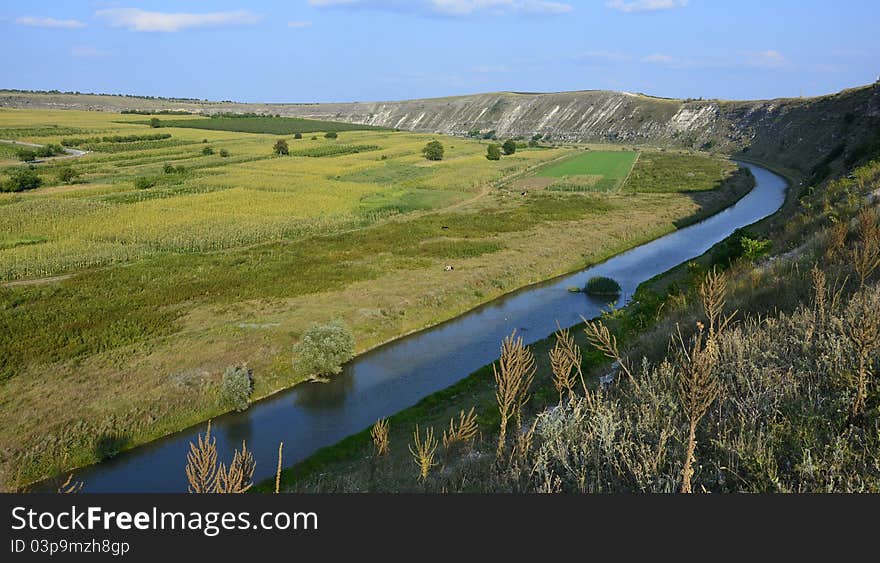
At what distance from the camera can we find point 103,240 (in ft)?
137

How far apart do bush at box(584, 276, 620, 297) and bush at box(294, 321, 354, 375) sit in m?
17.3

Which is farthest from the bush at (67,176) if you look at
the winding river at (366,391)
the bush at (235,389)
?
the winding river at (366,391)

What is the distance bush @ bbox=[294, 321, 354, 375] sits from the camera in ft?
80.1

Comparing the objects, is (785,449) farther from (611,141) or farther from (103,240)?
(611,141)

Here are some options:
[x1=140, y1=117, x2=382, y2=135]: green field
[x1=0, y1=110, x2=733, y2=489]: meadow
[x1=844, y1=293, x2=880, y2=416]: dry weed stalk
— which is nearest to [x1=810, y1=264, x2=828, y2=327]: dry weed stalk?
[x1=844, y1=293, x2=880, y2=416]: dry weed stalk

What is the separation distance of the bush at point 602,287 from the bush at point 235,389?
73.5ft

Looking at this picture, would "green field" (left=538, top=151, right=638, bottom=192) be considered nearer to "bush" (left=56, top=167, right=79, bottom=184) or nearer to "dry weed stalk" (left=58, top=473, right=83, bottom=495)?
"bush" (left=56, top=167, right=79, bottom=184)

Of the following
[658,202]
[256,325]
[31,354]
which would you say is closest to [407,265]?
[256,325]

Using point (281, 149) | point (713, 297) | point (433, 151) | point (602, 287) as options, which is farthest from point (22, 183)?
point (713, 297)

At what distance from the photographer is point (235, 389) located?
21922 mm

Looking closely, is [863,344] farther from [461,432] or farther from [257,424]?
[257,424]

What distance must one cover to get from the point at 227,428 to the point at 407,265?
2008cm

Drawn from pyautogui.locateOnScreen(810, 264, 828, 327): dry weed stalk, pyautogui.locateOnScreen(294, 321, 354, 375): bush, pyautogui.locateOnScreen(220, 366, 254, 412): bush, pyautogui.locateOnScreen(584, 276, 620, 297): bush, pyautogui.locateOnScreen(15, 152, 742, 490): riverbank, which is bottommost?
pyautogui.locateOnScreen(15, 152, 742, 490): riverbank

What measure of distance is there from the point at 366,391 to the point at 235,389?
5355mm
